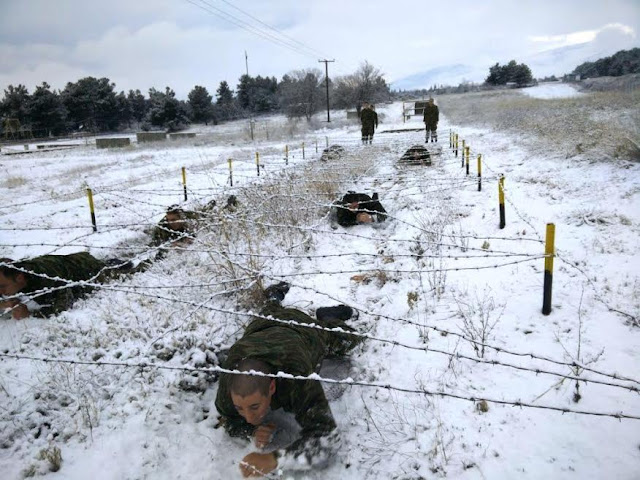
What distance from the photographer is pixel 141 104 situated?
53.1 metres

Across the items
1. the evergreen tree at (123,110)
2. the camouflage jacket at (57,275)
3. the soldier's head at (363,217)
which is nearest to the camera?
the camouflage jacket at (57,275)

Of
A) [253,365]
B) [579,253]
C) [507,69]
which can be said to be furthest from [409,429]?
[507,69]

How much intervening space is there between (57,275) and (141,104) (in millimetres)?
56341

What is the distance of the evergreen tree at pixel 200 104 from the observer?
4878 cm

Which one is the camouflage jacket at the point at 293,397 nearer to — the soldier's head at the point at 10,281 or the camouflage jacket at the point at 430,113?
the soldier's head at the point at 10,281

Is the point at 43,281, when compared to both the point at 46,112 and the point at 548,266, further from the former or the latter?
the point at 46,112

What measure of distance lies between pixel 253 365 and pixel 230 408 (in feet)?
1.41

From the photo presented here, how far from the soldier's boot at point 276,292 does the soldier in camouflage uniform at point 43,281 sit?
1.51 meters

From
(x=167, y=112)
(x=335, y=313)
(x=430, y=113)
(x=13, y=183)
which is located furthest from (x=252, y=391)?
(x=167, y=112)

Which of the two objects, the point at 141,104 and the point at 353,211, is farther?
the point at 141,104

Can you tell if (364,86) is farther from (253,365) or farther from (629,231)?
(253,365)

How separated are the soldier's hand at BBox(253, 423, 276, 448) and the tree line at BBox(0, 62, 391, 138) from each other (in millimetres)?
44708

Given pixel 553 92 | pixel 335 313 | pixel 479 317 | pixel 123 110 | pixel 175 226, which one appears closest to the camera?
pixel 479 317

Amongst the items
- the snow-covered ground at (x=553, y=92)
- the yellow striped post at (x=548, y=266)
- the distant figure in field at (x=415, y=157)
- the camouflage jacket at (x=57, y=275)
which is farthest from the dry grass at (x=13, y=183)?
the snow-covered ground at (x=553, y=92)
